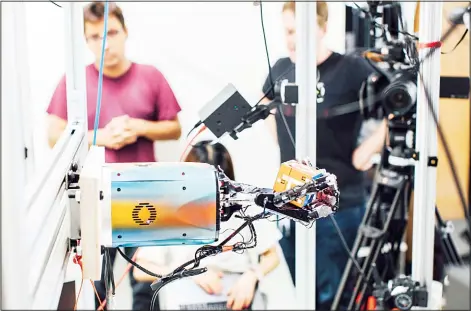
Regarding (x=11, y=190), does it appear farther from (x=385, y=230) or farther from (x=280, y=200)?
(x=385, y=230)

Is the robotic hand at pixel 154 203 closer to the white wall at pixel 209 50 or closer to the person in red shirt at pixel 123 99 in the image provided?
the white wall at pixel 209 50

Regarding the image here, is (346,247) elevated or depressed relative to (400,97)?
depressed

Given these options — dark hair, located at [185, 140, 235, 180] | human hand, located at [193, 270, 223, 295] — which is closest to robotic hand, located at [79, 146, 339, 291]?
dark hair, located at [185, 140, 235, 180]

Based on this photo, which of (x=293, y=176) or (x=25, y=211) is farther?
(x=293, y=176)

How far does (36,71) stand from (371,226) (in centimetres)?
161

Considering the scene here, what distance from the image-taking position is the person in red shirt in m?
2.61

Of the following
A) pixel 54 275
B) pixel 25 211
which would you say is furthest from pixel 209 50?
pixel 25 211

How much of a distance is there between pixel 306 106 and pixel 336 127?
A: 248 mm

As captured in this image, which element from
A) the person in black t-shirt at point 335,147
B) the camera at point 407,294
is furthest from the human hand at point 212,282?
the camera at point 407,294

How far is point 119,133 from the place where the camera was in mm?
2693

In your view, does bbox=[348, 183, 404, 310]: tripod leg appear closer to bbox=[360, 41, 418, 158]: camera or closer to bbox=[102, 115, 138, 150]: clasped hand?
bbox=[360, 41, 418, 158]: camera

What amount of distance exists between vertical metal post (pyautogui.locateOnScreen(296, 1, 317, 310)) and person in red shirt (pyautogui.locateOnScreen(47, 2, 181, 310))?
55 cm

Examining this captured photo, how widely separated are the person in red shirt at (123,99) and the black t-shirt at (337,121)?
18.9 inches

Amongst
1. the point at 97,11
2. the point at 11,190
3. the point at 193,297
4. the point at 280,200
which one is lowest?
the point at 193,297
